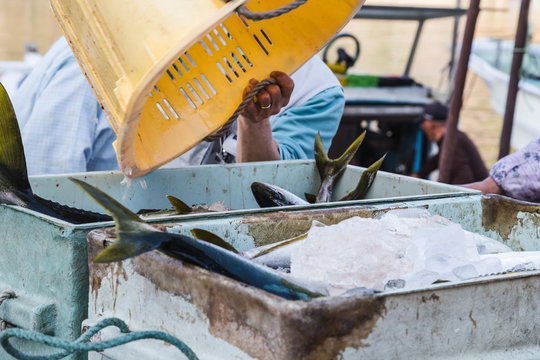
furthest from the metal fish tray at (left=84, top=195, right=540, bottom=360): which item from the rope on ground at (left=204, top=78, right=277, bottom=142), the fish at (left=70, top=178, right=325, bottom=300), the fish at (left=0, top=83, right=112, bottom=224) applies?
the rope on ground at (left=204, top=78, right=277, bottom=142)

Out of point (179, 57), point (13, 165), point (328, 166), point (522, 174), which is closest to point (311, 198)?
point (328, 166)


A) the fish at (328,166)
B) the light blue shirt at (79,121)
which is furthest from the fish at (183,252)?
the light blue shirt at (79,121)

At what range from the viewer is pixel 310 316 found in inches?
50.6

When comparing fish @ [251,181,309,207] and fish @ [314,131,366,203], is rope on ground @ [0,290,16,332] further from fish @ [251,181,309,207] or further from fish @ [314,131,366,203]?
fish @ [314,131,366,203]

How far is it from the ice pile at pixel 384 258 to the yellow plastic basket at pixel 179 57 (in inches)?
23.0

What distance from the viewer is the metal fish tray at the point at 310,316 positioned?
1310 millimetres

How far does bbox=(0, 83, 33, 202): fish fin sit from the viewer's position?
2055 millimetres

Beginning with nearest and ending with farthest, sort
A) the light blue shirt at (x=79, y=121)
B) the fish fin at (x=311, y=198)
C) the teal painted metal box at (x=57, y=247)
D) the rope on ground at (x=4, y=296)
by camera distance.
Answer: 1. the teal painted metal box at (x=57, y=247)
2. the rope on ground at (x=4, y=296)
3. the fish fin at (x=311, y=198)
4. the light blue shirt at (x=79, y=121)

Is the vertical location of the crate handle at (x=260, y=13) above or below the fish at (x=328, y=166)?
above

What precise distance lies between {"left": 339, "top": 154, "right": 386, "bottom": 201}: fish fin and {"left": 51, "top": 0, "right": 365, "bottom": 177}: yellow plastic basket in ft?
1.63

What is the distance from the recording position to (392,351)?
138cm

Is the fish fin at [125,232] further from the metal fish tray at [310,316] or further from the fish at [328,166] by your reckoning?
the fish at [328,166]

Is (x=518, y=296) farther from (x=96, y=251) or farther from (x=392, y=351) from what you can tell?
(x=96, y=251)

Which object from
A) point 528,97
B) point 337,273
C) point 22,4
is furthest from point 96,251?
point 22,4
